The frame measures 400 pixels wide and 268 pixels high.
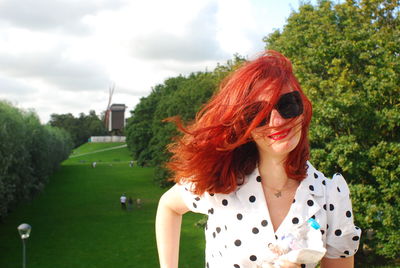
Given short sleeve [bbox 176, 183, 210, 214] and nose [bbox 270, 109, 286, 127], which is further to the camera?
short sleeve [bbox 176, 183, 210, 214]

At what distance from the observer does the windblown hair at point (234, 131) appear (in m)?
2.34

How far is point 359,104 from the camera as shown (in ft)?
41.9

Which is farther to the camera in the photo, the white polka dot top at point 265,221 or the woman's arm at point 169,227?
the woman's arm at point 169,227

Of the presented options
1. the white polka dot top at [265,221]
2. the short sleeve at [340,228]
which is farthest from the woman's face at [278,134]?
the short sleeve at [340,228]

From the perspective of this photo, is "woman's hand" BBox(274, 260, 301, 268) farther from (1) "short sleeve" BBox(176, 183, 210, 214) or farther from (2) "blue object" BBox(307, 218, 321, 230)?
(1) "short sleeve" BBox(176, 183, 210, 214)

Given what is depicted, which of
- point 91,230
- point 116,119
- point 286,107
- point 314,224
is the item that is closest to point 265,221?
point 314,224

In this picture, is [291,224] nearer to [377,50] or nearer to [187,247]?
[377,50]

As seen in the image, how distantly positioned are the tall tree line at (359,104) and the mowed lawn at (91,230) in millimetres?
10631

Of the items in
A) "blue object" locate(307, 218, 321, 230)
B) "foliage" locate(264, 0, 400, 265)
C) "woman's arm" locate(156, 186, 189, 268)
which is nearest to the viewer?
"blue object" locate(307, 218, 321, 230)

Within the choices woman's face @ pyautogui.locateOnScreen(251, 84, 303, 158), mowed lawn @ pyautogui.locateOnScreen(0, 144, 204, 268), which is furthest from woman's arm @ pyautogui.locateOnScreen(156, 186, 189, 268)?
mowed lawn @ pyautogui.locateOnScreen(0, 144, 204, 268)

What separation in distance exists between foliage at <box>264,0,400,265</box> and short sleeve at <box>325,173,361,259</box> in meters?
10.7

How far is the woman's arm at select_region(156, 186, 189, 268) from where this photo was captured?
274 cm

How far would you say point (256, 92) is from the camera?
2334 mm

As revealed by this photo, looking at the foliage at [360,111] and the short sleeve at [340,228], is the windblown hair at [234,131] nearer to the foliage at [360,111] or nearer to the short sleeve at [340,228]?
the short sleeve at [340,228]
